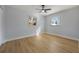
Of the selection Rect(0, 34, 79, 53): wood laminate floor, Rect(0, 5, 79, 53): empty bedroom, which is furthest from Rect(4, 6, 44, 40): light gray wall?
Rect(0, 34, 79, 53): wood laminate floor

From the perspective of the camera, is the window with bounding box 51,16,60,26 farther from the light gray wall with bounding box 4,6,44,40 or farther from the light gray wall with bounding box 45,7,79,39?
the light gray wall with bounding box 4,6,44,40

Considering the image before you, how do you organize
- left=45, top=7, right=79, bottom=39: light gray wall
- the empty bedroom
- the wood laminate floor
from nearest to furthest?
1. the wood laminate floor
2. the empty bedroom
3. left=45, top=7, right=79, bottom=39: light gray wall

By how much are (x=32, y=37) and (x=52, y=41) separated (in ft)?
1.17

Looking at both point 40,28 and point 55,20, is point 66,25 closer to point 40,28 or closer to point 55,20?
point 55,20

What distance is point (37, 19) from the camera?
166 cm

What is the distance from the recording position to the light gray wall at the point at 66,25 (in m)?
1.60

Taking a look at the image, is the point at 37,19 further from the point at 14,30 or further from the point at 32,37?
the point at 14,30

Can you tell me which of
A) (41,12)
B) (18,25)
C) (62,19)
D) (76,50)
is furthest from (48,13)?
(76,50)

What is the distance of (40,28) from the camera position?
5.58 ft

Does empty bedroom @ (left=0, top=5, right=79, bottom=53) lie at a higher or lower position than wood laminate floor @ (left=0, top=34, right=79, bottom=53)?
higher

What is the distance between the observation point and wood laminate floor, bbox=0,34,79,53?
1.39 metres

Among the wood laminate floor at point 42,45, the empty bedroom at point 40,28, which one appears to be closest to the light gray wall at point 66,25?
the empty bedroom at point 40,28

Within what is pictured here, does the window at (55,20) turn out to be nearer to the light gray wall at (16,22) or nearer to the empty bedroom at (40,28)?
the empty bedroom at (40,28)
